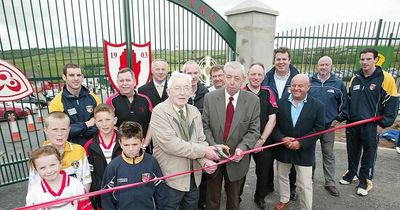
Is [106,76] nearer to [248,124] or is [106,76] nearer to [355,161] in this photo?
[248,124]

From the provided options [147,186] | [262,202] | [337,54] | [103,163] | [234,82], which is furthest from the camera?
[337,54]

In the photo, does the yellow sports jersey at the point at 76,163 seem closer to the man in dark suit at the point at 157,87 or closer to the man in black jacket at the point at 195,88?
the man in dark suit at the point at 157,87

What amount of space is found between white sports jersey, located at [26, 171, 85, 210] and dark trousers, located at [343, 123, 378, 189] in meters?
3.86

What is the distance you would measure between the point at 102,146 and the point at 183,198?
1.01 meters

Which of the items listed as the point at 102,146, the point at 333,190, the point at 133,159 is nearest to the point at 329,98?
the point at 333,190

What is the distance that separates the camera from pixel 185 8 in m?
4.17

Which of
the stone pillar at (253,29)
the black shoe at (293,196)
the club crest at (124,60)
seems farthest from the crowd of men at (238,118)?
the stone pillar at (253,29)

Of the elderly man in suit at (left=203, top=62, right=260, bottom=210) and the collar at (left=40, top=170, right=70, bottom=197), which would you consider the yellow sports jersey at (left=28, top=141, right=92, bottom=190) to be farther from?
the elderly man in suit at (left=203, top=62, right=260, bottom=210)

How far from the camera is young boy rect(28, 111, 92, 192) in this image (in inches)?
83.9

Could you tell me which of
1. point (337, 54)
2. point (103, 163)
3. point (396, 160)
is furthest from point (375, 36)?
point (103, 163)

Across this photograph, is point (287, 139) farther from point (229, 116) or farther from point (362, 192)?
point (362, 192)

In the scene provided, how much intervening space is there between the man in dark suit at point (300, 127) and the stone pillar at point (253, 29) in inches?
80.8

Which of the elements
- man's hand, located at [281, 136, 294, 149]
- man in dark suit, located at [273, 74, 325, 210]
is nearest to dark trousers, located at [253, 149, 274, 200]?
man in dark suit, located at [273, 74, 325, 210]

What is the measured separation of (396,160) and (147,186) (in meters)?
5.58
